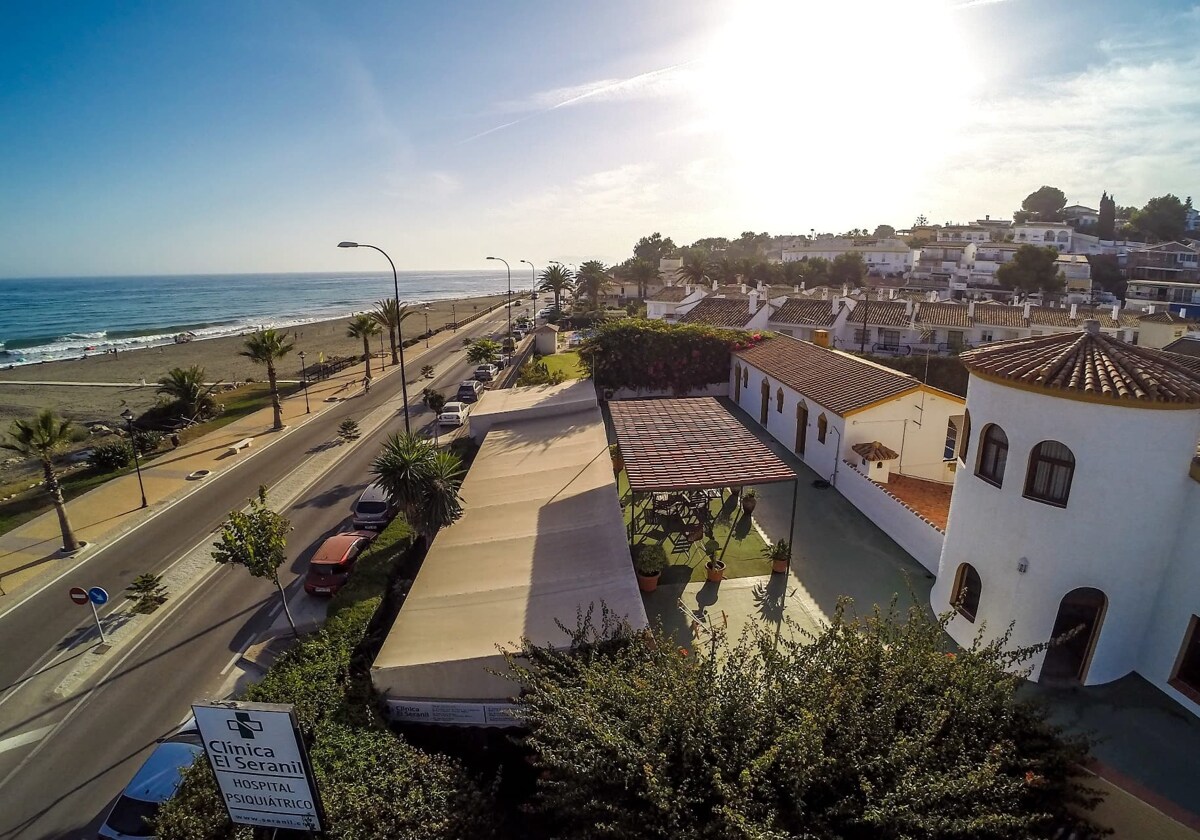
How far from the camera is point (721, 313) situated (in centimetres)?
5325

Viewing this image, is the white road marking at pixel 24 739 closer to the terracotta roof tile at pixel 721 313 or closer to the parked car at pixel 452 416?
the parked car at pixel 452 416

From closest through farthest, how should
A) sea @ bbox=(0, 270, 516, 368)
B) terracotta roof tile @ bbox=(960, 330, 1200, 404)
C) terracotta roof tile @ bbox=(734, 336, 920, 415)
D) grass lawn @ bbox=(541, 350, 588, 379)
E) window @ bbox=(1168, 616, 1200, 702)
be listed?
terracotta roof tile @ bbox=(960, 330, 1200, 404)
window @ bbox=(1168, 616, 1200, 702)
terracotta roof tile @ bbox=(734, 336, 920, 415)
grass lawn @ bbox=(541, 350, 588, 379)
sea @ bbox=(0, 270, 516, 368)

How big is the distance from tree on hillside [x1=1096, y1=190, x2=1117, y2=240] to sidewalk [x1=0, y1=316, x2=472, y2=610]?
14614 cm

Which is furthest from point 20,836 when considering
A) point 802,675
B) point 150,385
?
point 150,385

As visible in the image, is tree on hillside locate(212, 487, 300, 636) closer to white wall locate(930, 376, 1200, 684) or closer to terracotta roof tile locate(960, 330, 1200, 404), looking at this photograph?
white wall locate(930, 376, 1200, 684)

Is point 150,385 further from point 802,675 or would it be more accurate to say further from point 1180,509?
point 1180,509

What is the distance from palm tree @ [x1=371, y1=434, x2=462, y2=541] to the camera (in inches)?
648

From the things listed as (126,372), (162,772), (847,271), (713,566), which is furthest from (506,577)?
(847,271)

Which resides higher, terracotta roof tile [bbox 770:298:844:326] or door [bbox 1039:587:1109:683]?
terracotta roof tile [bbox 770:298:844:326]

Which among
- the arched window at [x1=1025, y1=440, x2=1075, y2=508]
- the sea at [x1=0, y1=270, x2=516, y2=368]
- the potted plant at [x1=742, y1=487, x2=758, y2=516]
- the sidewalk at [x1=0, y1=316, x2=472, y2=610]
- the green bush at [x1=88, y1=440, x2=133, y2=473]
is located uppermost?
the arched window at [x1=1025, y1=440, x2=1075, y2=508]

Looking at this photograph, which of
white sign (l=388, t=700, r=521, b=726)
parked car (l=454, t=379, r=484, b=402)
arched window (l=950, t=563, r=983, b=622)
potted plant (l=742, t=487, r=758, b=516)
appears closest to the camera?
white sign (l=388, t=700, r=521, b=726)

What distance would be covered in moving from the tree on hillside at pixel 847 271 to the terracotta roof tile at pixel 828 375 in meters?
66.8

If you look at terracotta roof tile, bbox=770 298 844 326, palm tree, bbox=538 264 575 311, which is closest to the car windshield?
terracotta roof tile, bbox=770 298 844 326

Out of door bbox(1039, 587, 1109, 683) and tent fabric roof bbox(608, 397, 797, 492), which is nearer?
→ door bbox(1039, 587, 1109, 683)
